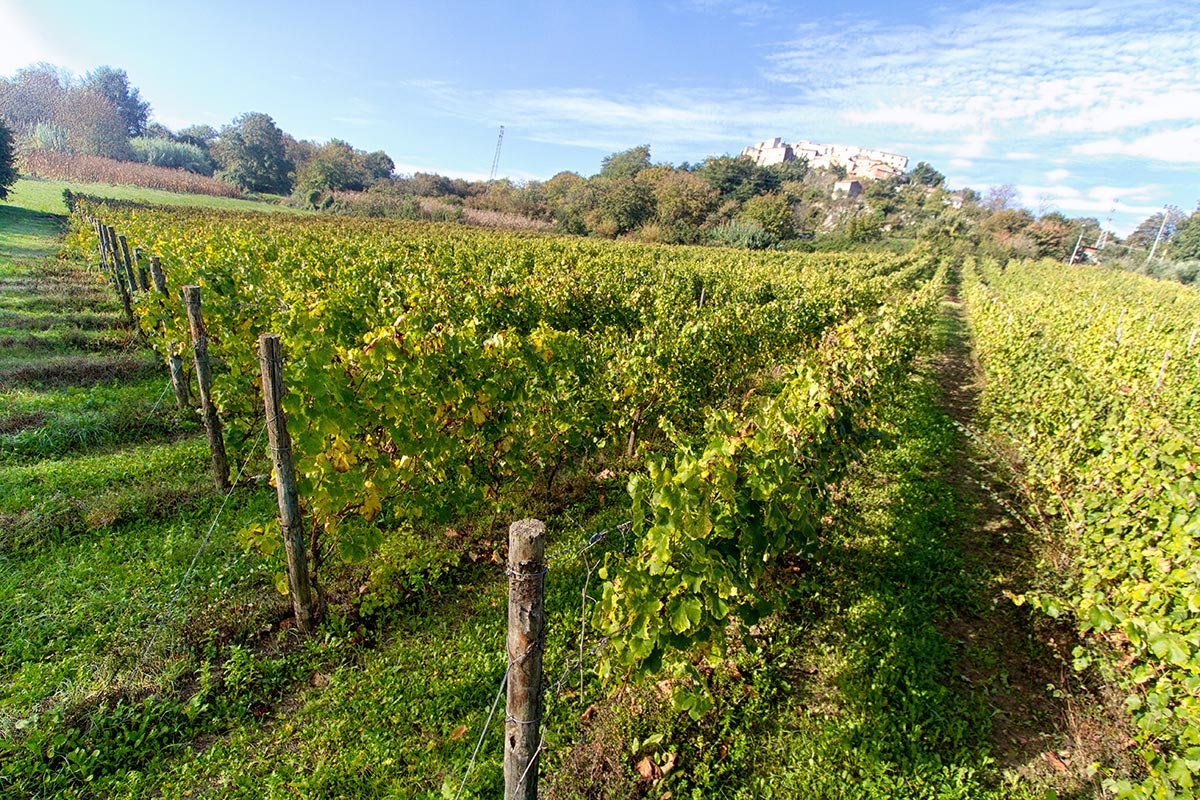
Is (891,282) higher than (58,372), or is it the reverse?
(891,282)

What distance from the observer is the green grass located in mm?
29350

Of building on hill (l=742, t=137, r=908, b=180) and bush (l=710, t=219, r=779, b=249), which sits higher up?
building on hill (l=742, t=137, r=908, b=180)

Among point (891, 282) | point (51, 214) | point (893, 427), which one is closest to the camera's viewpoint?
point (893, 427)

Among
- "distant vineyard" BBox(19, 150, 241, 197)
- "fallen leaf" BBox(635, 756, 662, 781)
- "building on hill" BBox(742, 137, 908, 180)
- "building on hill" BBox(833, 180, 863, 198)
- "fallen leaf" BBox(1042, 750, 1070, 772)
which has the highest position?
"building on hill" BBox(742, 137, 908, 180)

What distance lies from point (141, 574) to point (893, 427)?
860cm

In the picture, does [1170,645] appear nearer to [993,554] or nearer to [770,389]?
[993,554]

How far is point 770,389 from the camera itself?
9000 millimetres

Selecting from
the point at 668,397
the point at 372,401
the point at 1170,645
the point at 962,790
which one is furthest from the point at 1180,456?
the point at 372,401

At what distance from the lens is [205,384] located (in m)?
4.52

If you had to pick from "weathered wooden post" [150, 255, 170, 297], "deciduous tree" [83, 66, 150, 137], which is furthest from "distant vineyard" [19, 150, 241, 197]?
"weathered wooden post" [150, 255, 170, 297]

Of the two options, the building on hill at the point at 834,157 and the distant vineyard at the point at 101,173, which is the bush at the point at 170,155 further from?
the building on hill at the point at 834,157

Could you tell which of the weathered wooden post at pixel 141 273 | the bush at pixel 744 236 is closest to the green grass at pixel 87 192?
the weathered wooden post at pixel 141 273

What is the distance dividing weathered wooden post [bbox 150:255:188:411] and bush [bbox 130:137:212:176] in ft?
240

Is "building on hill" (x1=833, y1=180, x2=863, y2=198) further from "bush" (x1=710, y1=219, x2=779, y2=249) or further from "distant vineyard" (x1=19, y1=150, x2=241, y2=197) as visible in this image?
"distant vineyard" (x1=19, y1=150, x2=241, y2=197)
